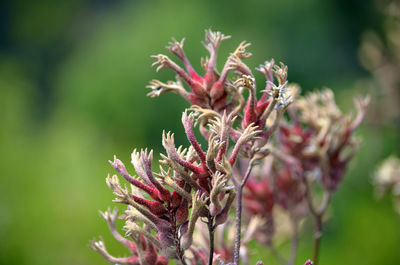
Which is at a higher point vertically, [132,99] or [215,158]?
[132,99]

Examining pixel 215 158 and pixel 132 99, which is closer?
pixel 215 158

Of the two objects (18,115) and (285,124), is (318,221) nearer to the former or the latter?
(285,124)

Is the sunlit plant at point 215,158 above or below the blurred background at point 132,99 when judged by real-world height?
below

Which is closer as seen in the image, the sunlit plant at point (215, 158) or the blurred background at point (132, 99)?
the sunlit plant at point (215, 158)

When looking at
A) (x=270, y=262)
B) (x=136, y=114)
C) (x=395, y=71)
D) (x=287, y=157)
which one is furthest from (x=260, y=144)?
(x=136, y=114)
